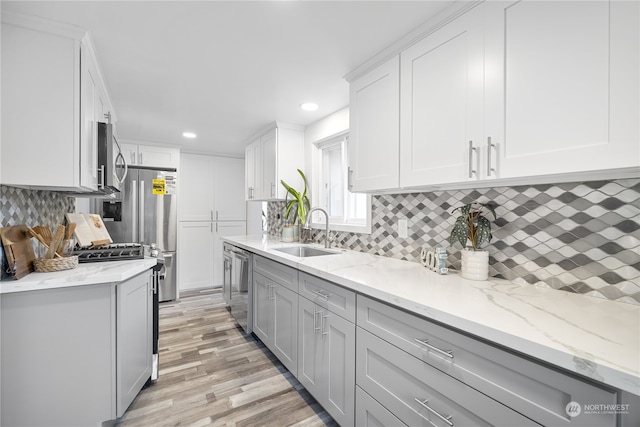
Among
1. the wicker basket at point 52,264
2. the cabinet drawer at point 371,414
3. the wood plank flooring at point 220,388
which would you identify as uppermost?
the wicker basket at point 52,264

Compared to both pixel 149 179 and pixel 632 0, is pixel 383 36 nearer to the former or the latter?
pixel 632 0

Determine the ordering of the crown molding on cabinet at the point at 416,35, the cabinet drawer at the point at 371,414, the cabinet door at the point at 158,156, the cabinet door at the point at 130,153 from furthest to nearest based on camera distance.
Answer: the cabinet door at the point at 158,156
the cabinet door at the point at 130,153
the crown molding on cabinet at the point at 416,35
the cabinet drawer at the point at 371,414

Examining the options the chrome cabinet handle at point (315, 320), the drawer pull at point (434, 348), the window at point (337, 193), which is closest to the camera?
the drawer pull at point (434, 348)

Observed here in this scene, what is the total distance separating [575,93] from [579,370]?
0.86 metres

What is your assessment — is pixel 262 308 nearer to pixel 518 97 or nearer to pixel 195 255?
pixel 518 97

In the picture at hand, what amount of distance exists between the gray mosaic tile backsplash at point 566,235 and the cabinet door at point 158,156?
12.6 feet

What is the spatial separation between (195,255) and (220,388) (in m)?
2.96

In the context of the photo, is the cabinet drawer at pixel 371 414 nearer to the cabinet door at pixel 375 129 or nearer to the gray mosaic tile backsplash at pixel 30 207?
the cabinet door at pixel 375 129

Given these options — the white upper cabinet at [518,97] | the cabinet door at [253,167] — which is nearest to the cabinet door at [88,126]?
the white upper cabinet at [518,97]

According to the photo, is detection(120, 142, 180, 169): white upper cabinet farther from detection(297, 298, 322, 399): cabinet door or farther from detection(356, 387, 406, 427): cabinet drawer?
detection(356, 387, 406, 427): cabinet drawer

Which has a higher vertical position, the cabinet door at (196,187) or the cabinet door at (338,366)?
the cabinet door at (196,187)

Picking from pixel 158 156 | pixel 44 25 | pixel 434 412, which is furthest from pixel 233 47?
pixel 158 156

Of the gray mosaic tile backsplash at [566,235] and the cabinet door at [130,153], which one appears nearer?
the gray mosaic tile backsplash at [566,235]

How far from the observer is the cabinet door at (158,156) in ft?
12.8
